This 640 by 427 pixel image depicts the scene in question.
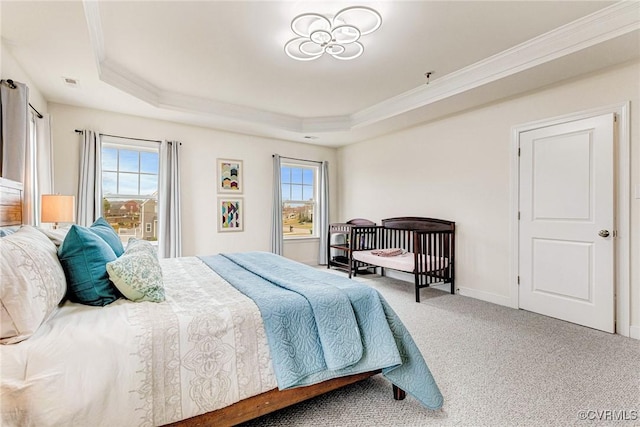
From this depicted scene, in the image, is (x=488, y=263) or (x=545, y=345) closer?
(x=545, y=345)

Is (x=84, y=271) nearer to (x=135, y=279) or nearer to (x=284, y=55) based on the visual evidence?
(x=135, y=279)

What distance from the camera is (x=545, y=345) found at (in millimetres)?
2414

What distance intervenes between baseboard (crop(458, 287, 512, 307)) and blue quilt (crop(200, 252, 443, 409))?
236 centimetres

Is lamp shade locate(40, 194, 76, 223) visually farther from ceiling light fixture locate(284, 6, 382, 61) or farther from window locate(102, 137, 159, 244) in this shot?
ceiling light fixture locate(284, 6, 382, 61)

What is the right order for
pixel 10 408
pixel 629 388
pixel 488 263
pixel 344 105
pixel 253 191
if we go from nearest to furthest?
pixel 10 408
pixel 629 388
pixel 488 263
pixel 344 105
pixel 253 191

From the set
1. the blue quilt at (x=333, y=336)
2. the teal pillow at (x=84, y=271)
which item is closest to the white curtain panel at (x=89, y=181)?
the teal pillow at (x=84, y=271)

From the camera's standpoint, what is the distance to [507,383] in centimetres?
188

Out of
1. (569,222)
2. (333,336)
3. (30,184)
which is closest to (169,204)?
(30,184)

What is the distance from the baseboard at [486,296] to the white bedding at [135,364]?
3146mm

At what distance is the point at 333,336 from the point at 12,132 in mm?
2807

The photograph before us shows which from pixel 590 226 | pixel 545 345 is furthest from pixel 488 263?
pixel 545 345

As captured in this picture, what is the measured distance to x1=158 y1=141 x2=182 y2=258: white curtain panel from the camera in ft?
13.8

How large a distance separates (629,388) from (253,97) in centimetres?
438

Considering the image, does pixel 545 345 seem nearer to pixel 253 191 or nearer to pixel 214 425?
pixel 214 425
